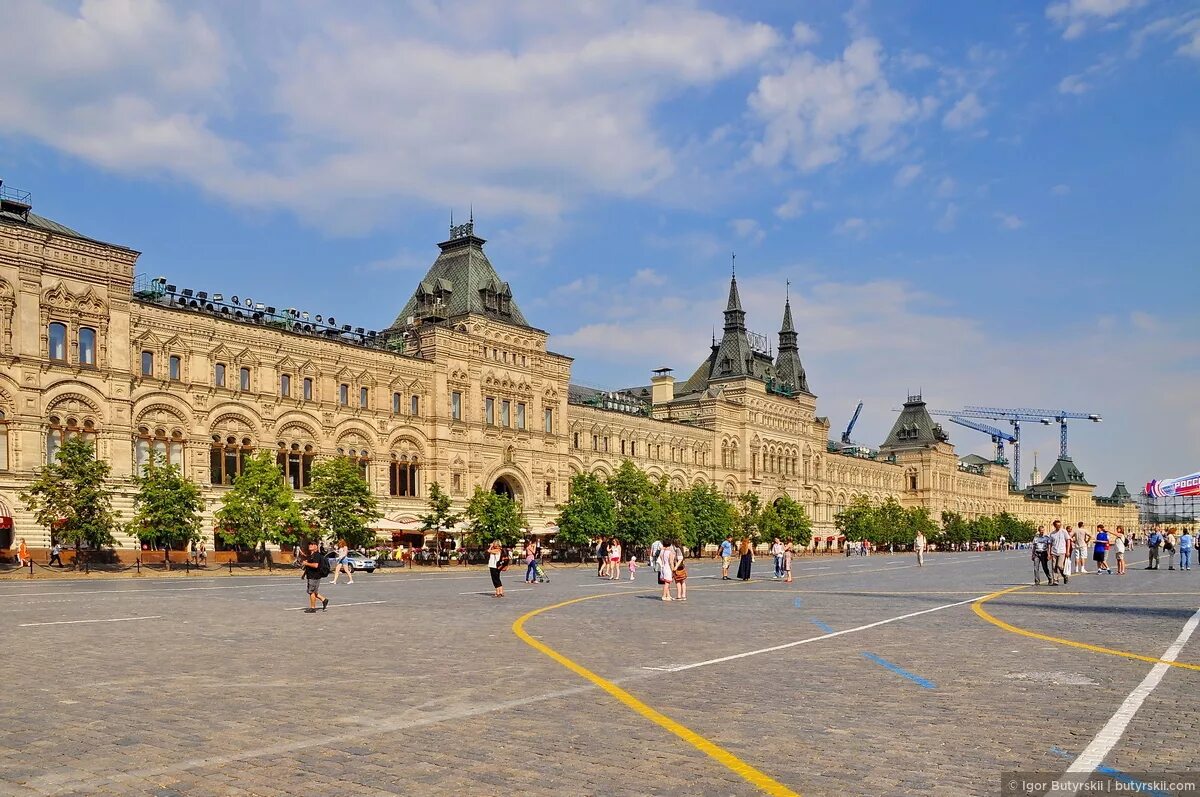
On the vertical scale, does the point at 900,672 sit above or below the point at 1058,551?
below

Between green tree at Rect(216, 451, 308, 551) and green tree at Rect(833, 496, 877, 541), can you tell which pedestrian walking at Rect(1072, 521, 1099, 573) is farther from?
green tree at Rect(833, 496, 877, 541)

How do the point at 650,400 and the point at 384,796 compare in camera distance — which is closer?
the point at 384,796

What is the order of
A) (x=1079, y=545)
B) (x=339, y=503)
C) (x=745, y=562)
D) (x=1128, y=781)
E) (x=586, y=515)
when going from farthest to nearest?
(x=586, y=515), (x=339, y=503), (x=1079, y=545), (x=745, y=562), (x=1128, y=781)

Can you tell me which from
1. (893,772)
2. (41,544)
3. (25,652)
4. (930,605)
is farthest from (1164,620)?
(41,544)

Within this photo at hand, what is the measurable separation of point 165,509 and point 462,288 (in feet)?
103

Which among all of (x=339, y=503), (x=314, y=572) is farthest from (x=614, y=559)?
(x=314, y=572)

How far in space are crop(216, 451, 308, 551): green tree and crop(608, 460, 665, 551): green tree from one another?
26.6m

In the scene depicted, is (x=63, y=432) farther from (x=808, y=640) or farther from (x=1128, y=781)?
(x=1128, y=781)

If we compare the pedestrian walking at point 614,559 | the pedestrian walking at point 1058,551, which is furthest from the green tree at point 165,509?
the pedestrian walking at point 1058,551

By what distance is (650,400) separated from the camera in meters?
117

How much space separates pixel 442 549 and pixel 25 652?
5205cm

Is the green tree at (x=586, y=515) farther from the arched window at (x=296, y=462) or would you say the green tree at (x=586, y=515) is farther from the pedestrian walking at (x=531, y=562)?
the pedestrian walking at (x=531, y=562)

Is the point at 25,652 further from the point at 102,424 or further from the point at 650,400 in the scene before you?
the point at 650,400

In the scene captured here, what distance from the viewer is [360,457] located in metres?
68.2
